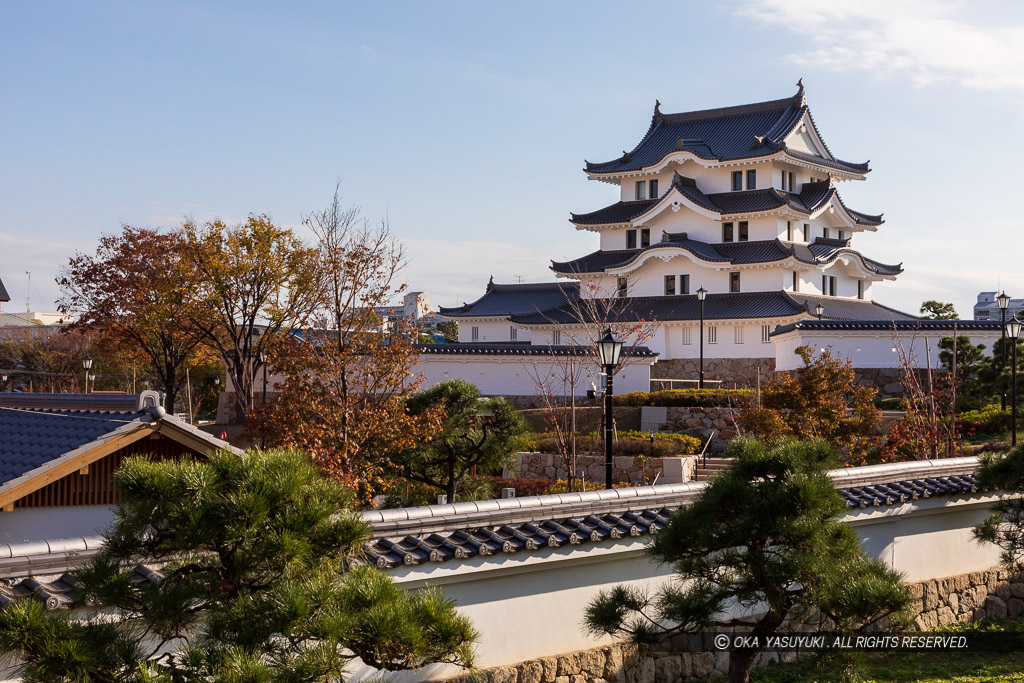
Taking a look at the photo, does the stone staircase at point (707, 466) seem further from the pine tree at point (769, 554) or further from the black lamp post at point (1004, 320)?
the pine tree at point (769, 554)

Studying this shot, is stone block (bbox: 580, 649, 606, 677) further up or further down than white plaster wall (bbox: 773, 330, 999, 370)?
further down

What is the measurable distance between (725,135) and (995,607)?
119 feet

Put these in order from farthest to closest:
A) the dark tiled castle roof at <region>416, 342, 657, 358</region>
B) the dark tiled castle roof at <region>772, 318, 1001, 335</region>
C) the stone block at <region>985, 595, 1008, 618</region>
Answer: the dark tiled castle roof at <region>416, 342, 657, 358</region>, the dark tiled castle roof at <region>772, 318, 1001, 335</region>, the stone block at <region>985, 595, 1008, 618</region>

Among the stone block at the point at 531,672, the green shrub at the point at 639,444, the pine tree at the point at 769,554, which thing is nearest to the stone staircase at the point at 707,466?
the green shrub at the point at 639,444

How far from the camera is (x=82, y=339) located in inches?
2005

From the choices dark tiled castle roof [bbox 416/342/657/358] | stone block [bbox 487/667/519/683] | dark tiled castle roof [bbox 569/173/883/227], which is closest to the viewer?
stone block [bbox 487/667/519/683]

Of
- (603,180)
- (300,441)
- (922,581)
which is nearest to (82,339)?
(603,180)

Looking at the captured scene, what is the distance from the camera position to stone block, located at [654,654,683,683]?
9.05 m

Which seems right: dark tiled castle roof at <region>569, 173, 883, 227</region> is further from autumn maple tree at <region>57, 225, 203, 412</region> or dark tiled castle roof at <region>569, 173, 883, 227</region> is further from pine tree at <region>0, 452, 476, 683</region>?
pine tree at <region>0, 452, 476, 683</region>

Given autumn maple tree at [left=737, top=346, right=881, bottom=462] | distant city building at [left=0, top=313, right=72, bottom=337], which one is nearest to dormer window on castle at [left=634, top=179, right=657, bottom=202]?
autumn maple tree at [left=737, top=346, right=881, bottom=462]

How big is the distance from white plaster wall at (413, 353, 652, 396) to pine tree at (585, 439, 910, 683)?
2435 cm

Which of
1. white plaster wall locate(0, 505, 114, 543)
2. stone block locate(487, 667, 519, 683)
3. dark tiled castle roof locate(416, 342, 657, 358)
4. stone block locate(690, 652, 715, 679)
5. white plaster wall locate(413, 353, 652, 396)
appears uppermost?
dark tiled castle roof locate(416, 342, 657, 358)

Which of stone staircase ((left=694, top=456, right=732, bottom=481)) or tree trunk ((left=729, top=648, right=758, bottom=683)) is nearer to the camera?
tree trunk ((left=729, top=648, right=758, bottom=683))

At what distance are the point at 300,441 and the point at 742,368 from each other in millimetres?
28293
